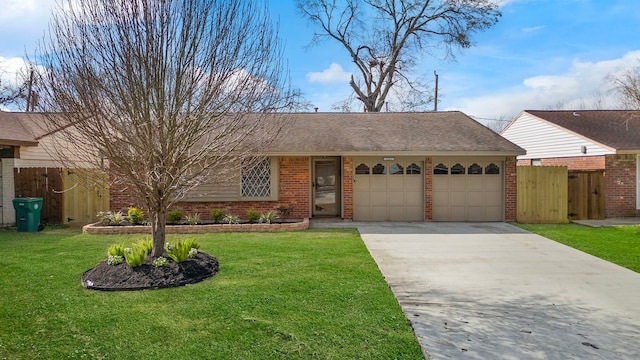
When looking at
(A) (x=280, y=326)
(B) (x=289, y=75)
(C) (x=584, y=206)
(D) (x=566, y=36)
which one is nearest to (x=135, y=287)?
(A) (x=280, y=326)

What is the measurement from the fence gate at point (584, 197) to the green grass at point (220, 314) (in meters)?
9.46

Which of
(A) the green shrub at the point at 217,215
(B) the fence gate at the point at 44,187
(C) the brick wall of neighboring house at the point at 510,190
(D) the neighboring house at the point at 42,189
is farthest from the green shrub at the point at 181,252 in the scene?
(C) the brick wall of neighboring house at the point at 510,190

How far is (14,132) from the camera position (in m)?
12.4

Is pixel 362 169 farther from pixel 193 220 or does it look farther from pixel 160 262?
pixel 160 262

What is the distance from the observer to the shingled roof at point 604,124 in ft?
45.8

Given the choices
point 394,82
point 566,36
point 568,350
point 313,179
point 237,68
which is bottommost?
point 568,350

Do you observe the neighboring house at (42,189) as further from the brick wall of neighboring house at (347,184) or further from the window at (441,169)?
the window at (441,169)

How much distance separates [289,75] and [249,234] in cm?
467

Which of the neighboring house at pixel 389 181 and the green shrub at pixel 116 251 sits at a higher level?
the neighboring house at pixel 389 181

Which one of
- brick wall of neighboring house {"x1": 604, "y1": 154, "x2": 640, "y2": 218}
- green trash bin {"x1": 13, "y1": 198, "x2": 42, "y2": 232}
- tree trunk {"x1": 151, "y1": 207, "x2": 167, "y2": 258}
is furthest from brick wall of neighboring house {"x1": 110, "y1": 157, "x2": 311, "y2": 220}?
brick wall of neighboring house {"x1": 604, "y1": 154, "x2": 640, "y2": 218}

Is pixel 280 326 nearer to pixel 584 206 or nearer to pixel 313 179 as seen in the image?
pixel 313 179

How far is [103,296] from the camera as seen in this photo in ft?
17.3

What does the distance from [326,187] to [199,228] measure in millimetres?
4527

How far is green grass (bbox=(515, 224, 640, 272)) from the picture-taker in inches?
301
